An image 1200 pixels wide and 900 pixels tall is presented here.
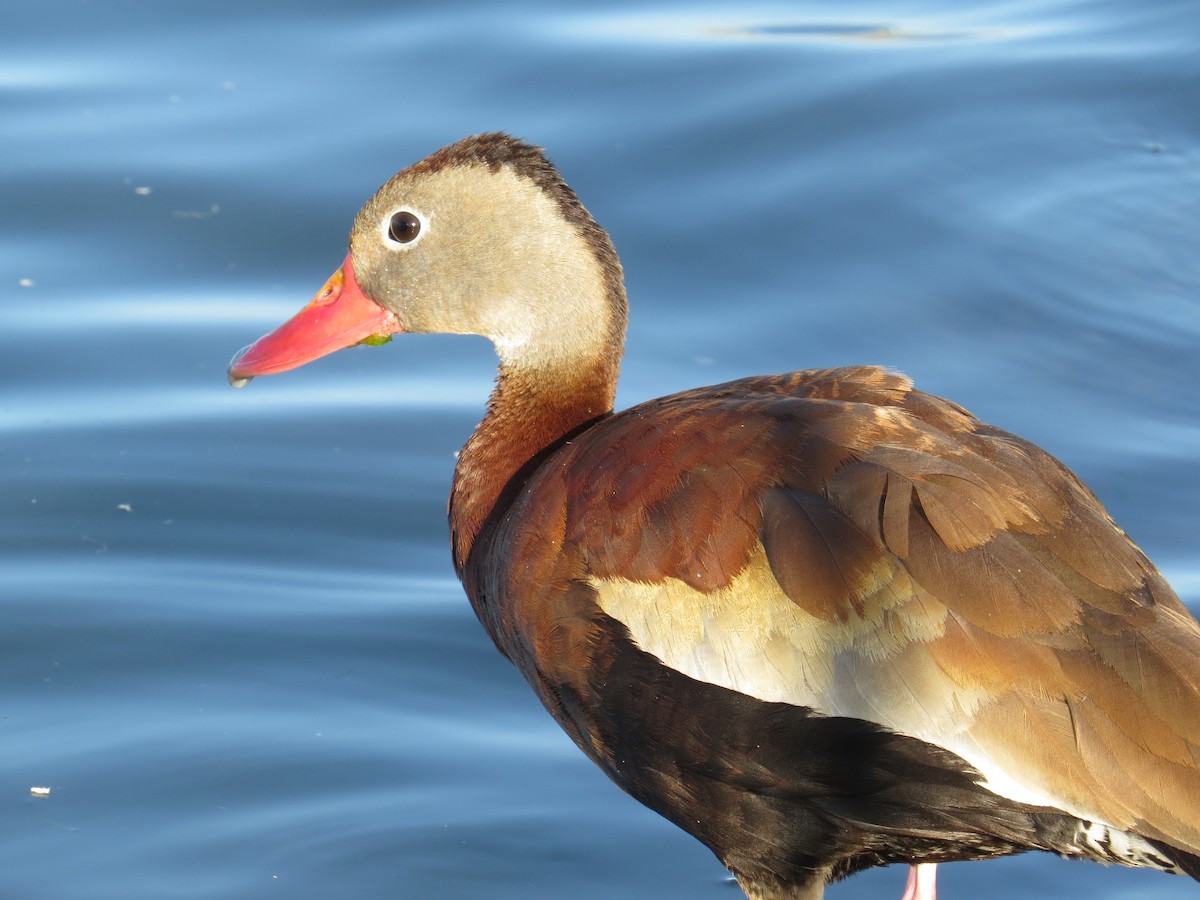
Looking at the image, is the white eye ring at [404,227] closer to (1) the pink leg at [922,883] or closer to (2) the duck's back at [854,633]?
Answer: (2) the duck's back at [854,633]

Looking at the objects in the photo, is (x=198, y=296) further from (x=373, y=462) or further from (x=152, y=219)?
(x=373, y=462)

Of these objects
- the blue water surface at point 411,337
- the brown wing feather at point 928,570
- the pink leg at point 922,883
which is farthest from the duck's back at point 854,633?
the blue water surface at point 411,337

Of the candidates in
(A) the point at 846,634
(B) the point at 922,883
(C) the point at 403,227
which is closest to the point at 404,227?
(C) the point at 403,227

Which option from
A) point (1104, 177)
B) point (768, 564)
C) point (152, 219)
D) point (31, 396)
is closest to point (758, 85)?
point (1104, 177)

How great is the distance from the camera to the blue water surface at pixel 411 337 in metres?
5.10

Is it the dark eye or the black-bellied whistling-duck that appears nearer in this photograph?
the black-bellied whistling-duck

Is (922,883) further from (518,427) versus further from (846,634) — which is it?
(518,427)

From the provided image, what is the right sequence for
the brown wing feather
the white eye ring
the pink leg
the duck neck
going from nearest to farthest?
the brown wing feather < the pink leg < the duck neck < the white eye ring

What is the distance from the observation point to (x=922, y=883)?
15.0 ft

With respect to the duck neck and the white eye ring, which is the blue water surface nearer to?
the duck neck

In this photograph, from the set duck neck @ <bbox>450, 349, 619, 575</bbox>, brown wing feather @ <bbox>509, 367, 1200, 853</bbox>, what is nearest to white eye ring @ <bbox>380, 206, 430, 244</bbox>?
duck neck @ <bbox>450, 349, 619, 575</bbox>

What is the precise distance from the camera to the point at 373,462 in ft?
21.5

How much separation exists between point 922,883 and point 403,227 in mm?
2203

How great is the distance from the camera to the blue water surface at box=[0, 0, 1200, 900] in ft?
16.7
